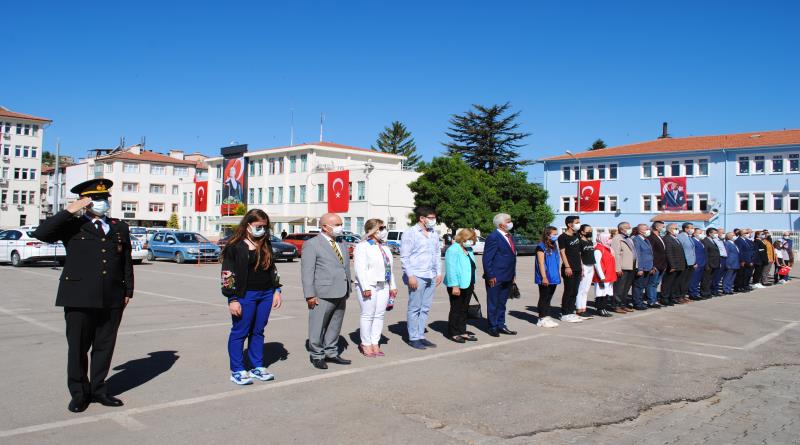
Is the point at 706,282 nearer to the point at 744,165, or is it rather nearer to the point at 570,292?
the point at 570,292

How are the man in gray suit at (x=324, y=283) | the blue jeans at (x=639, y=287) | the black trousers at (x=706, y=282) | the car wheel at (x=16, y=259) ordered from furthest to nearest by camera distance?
1. the car wheel at (x=16, y=259)
2. the black trousers at (x=706, y=282)
3. the blue jeans at (x=639, y=287)
4. the man in gray suit at (x=324, y=283)

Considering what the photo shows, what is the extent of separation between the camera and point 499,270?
9586 mm

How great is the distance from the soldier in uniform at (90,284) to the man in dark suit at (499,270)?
216 inches

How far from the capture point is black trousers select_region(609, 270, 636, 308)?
507 inches

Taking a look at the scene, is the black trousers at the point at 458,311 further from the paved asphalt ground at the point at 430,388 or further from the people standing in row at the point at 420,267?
the people standing in row at the point at 420,267

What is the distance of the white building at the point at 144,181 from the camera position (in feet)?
302

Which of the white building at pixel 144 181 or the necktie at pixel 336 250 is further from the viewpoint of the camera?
the white building at pixel 144 181

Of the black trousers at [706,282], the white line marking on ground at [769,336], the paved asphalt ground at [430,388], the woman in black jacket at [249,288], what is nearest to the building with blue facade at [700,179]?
the black trousers at [706,282]

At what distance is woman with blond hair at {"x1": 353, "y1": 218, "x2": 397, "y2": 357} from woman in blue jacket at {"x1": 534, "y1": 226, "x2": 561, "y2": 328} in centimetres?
363

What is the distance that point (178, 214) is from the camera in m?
91.4

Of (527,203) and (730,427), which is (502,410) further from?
(527,203)

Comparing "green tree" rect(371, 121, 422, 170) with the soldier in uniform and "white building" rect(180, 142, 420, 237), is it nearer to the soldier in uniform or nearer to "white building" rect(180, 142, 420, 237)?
"white building" rect(180, 142, 420, 237)

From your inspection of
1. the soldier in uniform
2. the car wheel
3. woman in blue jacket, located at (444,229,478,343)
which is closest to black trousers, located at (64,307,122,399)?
the soldier in uniform

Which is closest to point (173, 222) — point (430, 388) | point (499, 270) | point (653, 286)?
point (653, 286)
